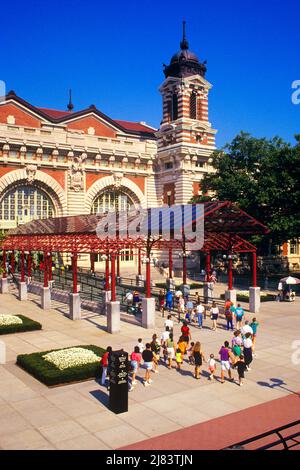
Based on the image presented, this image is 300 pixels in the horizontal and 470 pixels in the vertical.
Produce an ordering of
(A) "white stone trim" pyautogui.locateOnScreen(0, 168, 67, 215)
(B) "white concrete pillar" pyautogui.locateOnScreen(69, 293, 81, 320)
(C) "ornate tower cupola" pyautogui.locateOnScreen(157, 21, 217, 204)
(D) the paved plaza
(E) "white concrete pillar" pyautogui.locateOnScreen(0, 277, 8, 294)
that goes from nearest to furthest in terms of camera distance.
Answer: (D) the paved plaza → (B) "white concrete pillar" pyautogui.locateOnScreen(69, 293, 81, 320) → (E) "white concrete pillar" pyautogui.locateOnScreen(0, 277, 8, 294) → (A) "white stone trim" pyautogui.locateOnScreen(0, 168, 67, 215) → (C) "ornate tower cupola" pyautogui.locateOnScreen(157, 21, 217, 204)

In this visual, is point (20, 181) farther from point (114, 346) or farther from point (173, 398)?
point (173, 398)

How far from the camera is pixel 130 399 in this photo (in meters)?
14.4

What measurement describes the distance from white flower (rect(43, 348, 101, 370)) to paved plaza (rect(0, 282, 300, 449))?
968 mm

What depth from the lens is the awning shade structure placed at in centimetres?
2759

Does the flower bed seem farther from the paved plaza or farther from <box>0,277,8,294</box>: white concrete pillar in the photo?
<box>0,277,8,294</box>: white concrete pillar

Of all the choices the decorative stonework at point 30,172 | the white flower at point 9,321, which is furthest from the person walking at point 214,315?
the decorative stonework at point 30,172

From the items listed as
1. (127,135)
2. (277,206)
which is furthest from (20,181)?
(277,206)

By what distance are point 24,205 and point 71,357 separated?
1422 inches

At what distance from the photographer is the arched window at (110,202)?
5649cm

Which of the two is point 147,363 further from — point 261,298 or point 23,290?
point 261,298

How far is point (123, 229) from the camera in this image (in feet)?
94.3

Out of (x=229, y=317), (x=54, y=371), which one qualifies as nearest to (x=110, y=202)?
(x=229, y=317)

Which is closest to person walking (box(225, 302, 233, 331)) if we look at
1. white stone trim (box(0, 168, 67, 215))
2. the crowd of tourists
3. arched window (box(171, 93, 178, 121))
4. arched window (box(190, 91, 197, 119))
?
the crowd of tourists

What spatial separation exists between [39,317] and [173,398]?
50.5 ft
